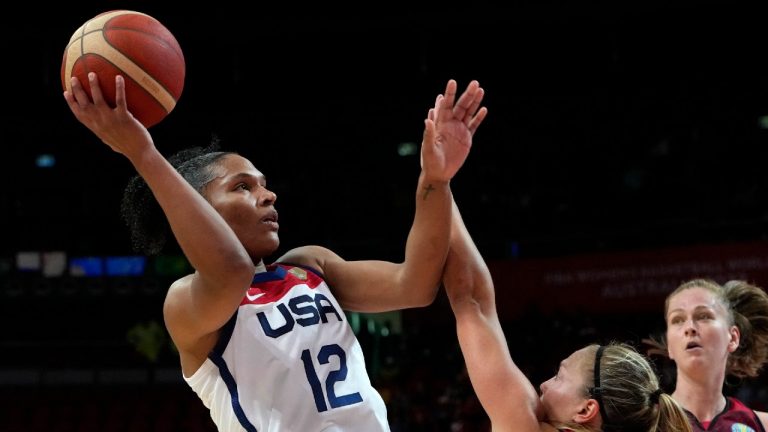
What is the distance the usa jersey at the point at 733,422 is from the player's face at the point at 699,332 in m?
0.20

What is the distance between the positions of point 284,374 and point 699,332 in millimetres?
1909

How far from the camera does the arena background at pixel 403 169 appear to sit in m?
11.2

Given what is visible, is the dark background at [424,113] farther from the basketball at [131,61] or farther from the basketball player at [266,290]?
the basketball at [131,61]

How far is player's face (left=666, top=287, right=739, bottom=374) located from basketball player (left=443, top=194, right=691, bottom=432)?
3.08 ft

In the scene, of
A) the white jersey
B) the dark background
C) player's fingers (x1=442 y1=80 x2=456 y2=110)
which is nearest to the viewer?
the white jersey

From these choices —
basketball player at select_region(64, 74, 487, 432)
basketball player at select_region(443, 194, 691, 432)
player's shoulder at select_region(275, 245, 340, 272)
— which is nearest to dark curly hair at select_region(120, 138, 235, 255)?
basketball player at select_region(64, 74, 487, 432)

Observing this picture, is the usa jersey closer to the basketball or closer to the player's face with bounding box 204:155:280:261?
the player's face with bounding box 204:155:280:261

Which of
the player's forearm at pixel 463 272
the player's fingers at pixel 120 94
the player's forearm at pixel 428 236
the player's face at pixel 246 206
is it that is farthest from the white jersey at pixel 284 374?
the player's fingers at pixel 120 94

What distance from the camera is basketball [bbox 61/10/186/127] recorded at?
2.32 metres

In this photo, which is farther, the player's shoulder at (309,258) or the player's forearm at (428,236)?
the player's shoulder at (309,258)

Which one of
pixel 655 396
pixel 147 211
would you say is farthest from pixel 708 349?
pixel 147 211

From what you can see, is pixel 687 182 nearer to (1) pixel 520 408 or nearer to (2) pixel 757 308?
(2) pixel 757 308

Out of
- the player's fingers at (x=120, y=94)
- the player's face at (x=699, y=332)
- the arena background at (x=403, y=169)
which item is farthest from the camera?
the arena background at (x=403, y=169)

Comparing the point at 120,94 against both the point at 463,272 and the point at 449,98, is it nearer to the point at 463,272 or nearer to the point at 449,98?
the point at 449,98
